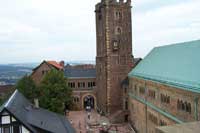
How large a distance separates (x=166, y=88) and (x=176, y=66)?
271 cm

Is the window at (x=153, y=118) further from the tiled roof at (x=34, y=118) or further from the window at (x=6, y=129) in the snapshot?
the window at (x=6, y=129)

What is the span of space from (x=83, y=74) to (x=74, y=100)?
659 centimetres

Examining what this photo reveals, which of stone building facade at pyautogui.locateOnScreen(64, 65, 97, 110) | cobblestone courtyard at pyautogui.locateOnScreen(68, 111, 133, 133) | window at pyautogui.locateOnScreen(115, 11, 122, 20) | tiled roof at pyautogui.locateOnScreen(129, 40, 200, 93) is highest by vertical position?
window at pyautogui.locateOnScreen(115, 11, 122, 20)

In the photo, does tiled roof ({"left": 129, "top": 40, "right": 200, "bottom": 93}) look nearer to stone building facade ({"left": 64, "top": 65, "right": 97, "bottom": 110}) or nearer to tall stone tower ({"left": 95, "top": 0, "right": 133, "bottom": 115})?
tall stone tower ({"left": 95, "top": 0, "right": 133, "bottom": 115})

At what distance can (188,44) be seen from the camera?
118 feet

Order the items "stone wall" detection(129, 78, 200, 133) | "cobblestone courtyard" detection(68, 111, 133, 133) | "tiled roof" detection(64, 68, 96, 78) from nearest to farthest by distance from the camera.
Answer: "stone wall" detection(129, 78, 200, 133)
"cobblestone courtyard" detection(68, 111, 133, 133)
"tiled roof" detection(64, 68, 96, 78)

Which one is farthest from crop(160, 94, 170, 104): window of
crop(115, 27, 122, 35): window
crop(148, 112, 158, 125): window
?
crop(115, 27, 122, 35): window

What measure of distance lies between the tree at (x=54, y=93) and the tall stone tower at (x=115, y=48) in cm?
818

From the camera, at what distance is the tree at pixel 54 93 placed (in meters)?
51.4

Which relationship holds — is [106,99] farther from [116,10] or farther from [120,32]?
[116,10]

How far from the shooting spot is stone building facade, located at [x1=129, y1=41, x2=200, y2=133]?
28.1 m

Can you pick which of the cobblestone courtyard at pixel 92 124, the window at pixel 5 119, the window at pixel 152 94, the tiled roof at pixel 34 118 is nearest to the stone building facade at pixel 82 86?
the cobblestone courtyard at pixel 92 124

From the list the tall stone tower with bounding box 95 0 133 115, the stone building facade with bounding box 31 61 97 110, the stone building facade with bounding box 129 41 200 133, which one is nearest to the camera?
the stone building facade with bounding box 129 41 200 133

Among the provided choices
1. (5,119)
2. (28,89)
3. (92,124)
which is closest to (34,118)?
(5,119)
